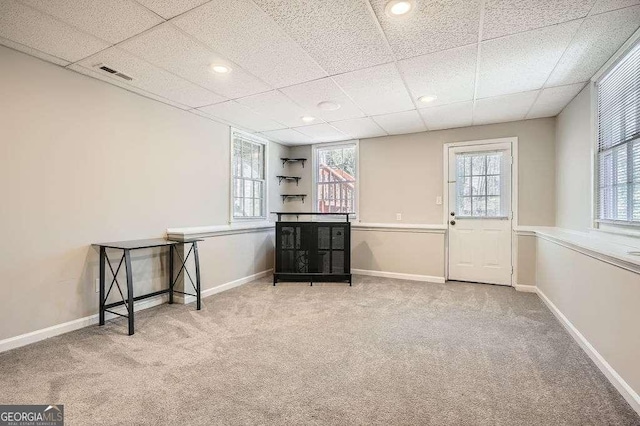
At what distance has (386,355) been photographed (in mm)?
2320

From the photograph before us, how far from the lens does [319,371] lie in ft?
6.84

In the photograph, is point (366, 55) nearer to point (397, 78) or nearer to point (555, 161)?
point (397, 78)

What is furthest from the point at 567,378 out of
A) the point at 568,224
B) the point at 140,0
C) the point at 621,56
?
the point at 140,0

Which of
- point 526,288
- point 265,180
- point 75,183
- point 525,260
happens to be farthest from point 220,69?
point 526,288

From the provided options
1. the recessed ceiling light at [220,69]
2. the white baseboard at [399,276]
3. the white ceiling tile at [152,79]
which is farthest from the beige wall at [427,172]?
the recessed ceiling light at [220,69]

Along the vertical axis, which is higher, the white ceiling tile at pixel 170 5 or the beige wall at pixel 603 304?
the white ceiling tile at pixel 170 5

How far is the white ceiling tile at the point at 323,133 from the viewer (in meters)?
4.56

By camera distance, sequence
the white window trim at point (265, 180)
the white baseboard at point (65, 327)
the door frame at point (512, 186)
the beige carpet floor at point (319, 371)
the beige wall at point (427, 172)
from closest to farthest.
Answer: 1. the beige carpet floor at point (319, 371)
2. the white baseboard at point (65, 327)
3. the beige wall at point (427, 172)
4. the door frame at point (512, 186)
5. the white window trim at point (265, 180)

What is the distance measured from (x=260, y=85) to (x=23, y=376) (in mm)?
2956

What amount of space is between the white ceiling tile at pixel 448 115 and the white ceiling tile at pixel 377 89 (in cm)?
40

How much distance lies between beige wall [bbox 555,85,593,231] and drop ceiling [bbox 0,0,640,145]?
0.20m

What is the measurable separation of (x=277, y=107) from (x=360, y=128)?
152cm

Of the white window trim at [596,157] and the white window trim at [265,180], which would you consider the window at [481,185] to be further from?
the white window trim at [265,180]

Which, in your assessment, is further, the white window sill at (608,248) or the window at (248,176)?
the window at (248,176)
